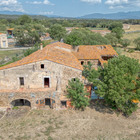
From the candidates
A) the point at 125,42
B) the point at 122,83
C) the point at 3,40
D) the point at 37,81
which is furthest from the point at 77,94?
the point at 3,40

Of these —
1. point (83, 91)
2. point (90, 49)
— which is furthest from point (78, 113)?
point (90, 49)

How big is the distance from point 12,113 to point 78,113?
31.9 feet

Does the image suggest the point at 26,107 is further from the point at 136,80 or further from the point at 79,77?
the point at 136,80

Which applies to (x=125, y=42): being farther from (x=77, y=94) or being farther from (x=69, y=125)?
(x=69, y=125)

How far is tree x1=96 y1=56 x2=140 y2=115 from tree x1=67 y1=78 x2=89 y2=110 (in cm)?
238

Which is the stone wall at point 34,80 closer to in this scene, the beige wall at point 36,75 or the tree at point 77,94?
the beige wall at point 36,75

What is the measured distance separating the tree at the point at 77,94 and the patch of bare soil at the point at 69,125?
1695 mm

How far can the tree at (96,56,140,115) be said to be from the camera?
19281 mm

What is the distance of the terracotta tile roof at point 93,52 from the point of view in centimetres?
3294

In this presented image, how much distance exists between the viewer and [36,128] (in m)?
19.0

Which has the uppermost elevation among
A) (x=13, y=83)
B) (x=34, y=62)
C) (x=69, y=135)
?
(x=34, y=62)

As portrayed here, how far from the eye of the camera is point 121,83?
63.1 ft

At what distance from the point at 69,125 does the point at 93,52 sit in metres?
19.6

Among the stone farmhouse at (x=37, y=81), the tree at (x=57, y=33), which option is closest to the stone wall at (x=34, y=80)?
the stone farmhouse at (x=37, y=81)
